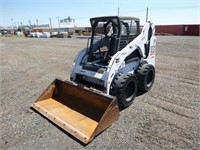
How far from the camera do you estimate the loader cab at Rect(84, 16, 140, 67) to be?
464 centimetres

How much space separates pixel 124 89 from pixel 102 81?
51cm

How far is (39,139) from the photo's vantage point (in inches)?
136

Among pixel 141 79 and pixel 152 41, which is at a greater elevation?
pixel 152 41

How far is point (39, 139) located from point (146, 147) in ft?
6.01

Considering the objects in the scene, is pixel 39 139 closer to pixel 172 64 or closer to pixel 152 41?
pixel 152 41

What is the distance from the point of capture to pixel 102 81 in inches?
169

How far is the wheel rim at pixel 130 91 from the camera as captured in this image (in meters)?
4.56

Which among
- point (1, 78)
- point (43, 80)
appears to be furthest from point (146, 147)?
point (1, 78)

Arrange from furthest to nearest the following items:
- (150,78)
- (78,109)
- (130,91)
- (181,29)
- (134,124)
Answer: (181,29) < (150,78) < (130,91) < (78,109) < (134,124)

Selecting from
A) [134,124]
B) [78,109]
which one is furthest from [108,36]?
[134,124]

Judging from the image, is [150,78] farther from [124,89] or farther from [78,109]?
[78,109]

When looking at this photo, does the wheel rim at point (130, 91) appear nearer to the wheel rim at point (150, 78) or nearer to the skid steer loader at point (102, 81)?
the skid steer loader at point (102, 81)

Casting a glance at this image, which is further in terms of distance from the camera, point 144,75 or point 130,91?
point 144,75

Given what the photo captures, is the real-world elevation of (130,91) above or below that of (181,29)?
below
